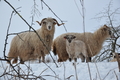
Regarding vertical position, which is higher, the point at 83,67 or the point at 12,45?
the point at 12,45

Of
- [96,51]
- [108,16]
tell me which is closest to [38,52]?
[96,51]

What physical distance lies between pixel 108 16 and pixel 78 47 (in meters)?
3.34

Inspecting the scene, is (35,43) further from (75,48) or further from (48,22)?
(75,48)

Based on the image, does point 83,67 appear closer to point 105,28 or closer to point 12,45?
point 12,45

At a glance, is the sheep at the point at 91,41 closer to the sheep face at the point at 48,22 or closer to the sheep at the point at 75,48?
the sheep at the point at 75,48

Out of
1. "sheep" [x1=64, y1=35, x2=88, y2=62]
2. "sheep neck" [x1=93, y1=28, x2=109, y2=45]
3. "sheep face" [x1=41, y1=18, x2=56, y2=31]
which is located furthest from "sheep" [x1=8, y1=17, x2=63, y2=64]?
"sheep neck" [x1=93, y1=28, x2=109, y2=45]

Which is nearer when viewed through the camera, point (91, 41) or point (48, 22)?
point (48, 22)

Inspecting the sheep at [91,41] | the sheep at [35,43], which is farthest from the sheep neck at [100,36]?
the sheep at [35,43]

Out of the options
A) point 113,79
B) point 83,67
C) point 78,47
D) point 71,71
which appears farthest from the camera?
point 78,47

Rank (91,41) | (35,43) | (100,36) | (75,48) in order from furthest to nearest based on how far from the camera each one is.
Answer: (100,36) → (91,41) → (75,48) → (35,43)

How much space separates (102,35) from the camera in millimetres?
10820

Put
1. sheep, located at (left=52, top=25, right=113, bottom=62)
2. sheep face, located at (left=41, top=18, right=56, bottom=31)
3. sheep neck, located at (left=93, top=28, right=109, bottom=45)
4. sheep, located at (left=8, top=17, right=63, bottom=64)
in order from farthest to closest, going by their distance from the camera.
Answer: sheep neck, located at (left=93, top=28, right=109, bottom=45) → sheep, located at (left=52, top=25, right=113, bottom=62) → sheep face, located at (left=41, top=18, right=56, bottom=31) → sheep, located at (left=8, top=17, right=63, bottom=64)

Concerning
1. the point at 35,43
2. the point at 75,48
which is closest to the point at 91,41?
the point at 75,48

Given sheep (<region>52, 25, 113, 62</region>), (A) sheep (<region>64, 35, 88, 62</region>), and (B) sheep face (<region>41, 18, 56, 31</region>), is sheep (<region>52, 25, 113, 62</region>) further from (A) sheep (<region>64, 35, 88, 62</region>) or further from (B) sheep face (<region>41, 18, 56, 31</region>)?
(B) sheep face (<region>41, 18, 56, 31</region>)
